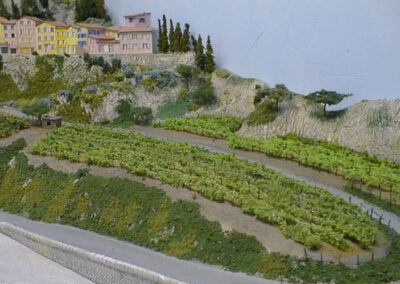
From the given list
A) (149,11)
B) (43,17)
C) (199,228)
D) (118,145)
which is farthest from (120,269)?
(43,17)

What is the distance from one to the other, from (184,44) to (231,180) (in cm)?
2069

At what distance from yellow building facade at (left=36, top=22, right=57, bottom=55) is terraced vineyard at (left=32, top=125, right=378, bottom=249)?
15.4 metres

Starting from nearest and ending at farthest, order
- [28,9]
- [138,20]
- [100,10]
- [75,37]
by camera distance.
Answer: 1. [138,20]
2. [75,37]
3. [100,10]
4. [28,9]

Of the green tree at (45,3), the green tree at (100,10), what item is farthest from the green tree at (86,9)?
the green tree at (45,3)

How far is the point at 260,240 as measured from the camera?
61.8 ft

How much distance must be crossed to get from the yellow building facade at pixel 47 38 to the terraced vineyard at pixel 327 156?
19350mm

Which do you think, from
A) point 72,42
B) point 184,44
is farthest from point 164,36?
point 72,42

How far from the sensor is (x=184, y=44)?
41.4m

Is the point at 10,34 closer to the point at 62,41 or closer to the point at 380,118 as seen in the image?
the point at 62,41

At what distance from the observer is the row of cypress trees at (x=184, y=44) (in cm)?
4006

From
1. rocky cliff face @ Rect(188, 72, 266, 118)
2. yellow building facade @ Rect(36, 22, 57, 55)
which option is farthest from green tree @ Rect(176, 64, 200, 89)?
yellow building facade @ Rect(36, 22, 57, 55)

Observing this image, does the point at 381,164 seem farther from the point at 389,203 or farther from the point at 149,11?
the point at 149,11

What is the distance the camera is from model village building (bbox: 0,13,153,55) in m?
43.3

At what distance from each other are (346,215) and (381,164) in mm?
6056
